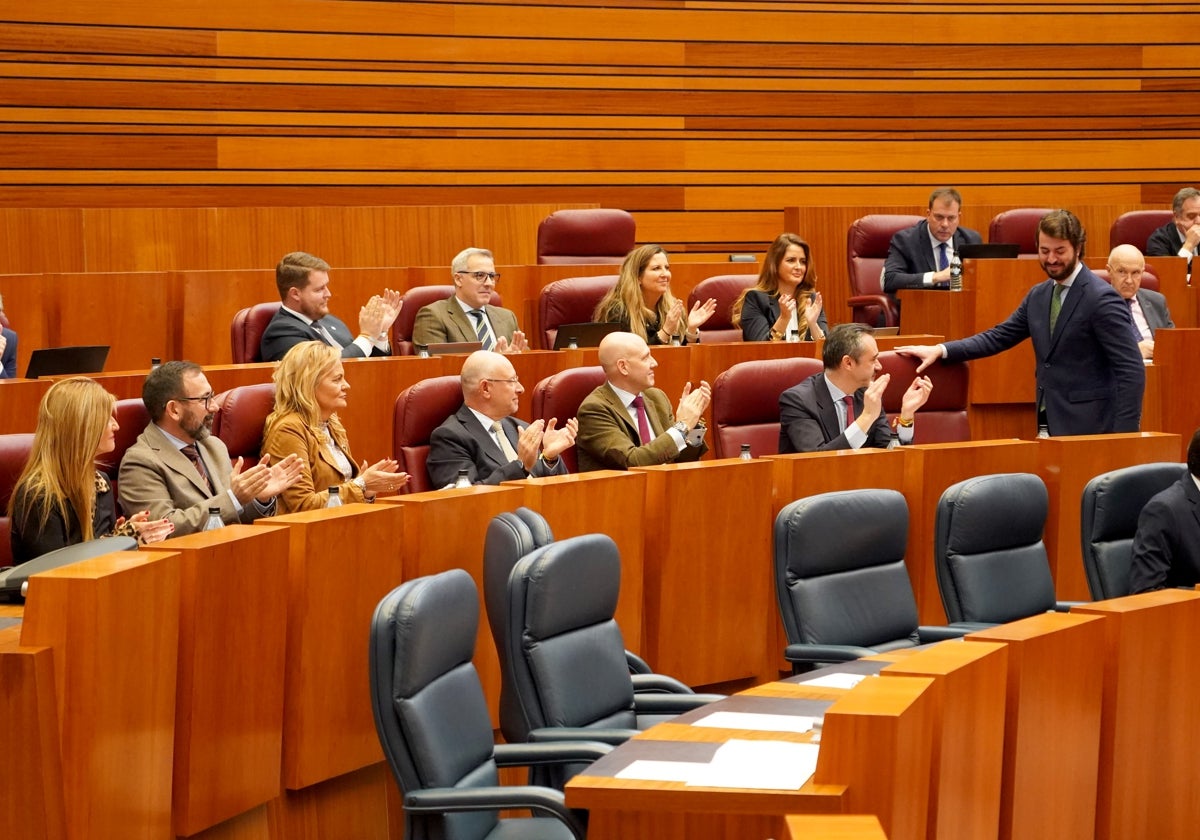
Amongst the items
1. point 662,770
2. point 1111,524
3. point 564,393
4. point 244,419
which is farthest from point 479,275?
point 662,770

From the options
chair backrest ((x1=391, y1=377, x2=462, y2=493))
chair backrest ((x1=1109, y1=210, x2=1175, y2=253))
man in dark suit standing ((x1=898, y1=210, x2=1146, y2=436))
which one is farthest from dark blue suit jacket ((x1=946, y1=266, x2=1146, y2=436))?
chair backrest ((x1=1109, y1=210, x2=1175, y2=253))

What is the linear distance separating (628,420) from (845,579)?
97 centimetres

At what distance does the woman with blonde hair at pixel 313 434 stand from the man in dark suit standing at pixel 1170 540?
1.50 m

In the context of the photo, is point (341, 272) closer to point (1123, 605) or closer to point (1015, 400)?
point (1015, 400)

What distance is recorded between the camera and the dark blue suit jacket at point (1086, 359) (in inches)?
157

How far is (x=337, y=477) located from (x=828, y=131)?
14.7 ft

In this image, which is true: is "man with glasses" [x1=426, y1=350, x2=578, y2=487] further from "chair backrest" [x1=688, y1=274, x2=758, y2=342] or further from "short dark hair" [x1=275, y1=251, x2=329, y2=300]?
"chair backrest" [x1=688, y1=274, x2=758, y2=342]

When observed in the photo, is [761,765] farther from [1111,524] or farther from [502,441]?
[502,441]

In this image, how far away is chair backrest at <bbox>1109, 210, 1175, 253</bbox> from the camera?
6.48 m

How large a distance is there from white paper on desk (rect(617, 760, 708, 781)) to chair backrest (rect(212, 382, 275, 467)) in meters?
1.78

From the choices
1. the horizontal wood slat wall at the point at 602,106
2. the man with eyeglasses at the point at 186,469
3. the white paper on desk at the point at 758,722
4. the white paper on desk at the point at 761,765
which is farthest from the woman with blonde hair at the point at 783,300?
the white paper on desk at the point at 761,765

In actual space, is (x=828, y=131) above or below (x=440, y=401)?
above

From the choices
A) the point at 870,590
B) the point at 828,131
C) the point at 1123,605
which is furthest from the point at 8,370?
the point at 828,131

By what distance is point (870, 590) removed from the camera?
302 cm
